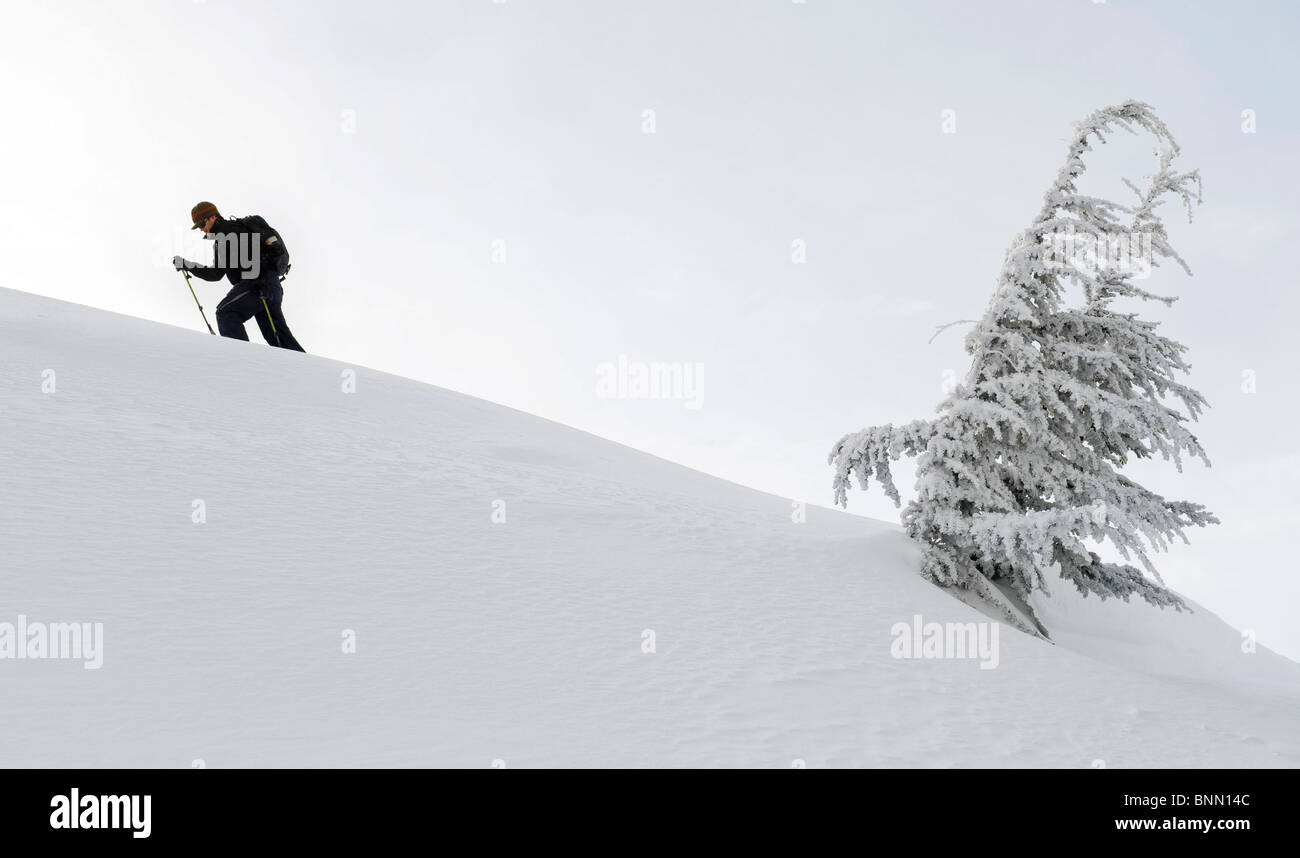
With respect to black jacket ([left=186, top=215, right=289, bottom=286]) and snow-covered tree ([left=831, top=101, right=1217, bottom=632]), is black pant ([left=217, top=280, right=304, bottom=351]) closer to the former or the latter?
black jacket ([left=186, top=215, right=289, bottom=286])

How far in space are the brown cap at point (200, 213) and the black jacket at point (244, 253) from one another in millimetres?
154

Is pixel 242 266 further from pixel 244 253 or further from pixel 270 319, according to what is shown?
pixel 270 319

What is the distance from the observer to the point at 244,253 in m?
12.2

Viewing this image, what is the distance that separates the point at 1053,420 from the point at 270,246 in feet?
35.7

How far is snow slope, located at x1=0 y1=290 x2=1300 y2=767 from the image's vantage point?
361 cm

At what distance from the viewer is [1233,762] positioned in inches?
167

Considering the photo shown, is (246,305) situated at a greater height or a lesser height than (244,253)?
lesser

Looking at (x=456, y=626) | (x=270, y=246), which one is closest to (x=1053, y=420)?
(x=456, y=626)

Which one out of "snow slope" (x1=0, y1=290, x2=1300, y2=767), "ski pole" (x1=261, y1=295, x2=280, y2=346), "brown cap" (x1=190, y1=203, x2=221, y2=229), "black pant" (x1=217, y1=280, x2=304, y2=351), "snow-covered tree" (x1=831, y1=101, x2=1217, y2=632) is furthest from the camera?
"ski pole" (x1=261, y1=295, x2=280, y2=346)

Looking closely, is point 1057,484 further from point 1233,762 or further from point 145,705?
point 145,705

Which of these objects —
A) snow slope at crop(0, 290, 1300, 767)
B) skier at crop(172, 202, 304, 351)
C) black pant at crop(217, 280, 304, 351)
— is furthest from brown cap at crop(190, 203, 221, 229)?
snow slope at crop(0, 290, 1300, 767)

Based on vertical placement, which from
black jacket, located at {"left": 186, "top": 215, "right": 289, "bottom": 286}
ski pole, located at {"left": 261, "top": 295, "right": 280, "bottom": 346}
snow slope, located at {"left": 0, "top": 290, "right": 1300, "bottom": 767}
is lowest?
snow slope, located at {"left": 0, "top": 290, "right": 1300, "bottom": 767}

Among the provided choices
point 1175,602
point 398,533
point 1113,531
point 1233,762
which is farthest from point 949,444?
point 398,533

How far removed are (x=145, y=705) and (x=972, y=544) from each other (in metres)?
6.33
